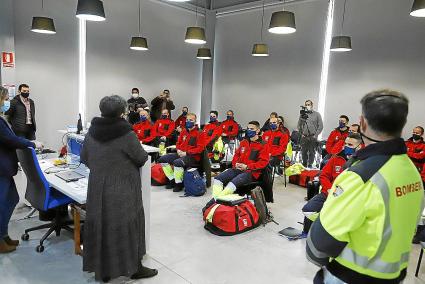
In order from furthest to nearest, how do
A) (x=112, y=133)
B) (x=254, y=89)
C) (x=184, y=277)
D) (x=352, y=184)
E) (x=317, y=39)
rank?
1. (x=254, y=89)
2. (x=317, y=39)
3. (x=184, y=277)
4. (x=112, y=133)
5. (x=352, y=184)

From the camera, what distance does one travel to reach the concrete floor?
2.86 metres

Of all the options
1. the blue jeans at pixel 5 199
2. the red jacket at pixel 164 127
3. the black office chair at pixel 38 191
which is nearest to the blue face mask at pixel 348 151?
the black office chair at pixel 38 191

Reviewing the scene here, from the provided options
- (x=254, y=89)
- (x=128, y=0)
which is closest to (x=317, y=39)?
(x=254, y=89)

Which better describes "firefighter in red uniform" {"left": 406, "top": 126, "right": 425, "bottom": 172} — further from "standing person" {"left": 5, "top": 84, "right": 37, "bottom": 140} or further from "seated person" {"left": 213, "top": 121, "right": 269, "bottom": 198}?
"standing person" {"left": 5, "top": 84, "right": 37, "bottom": 140}

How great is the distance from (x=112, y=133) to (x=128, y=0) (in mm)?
7363

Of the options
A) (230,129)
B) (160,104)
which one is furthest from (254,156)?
(160,104)

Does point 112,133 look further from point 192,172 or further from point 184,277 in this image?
point 192,172

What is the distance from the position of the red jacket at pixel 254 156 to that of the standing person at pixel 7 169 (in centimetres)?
266

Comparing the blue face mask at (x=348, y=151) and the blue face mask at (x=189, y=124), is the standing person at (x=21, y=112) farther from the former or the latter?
the blue face mask at (x=348, y=151)

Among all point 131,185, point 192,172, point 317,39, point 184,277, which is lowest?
point 184,277

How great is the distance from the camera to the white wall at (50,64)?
6.98m

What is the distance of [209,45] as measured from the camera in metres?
10.6

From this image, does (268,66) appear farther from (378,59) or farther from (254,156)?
(254,156)

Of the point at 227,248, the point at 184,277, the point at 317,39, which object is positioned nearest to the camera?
the point at 184,277
